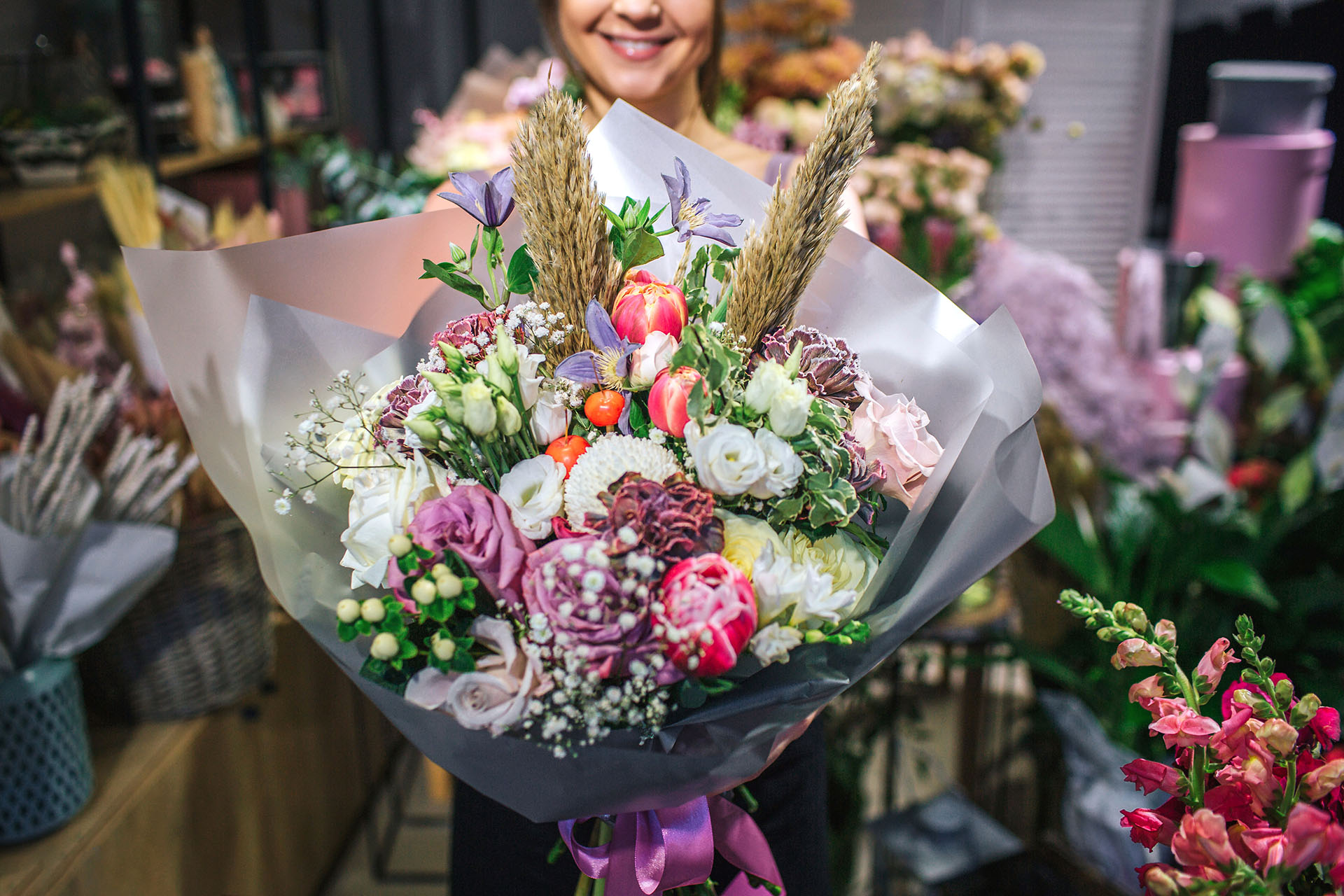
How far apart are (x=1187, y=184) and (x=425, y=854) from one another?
2.44 meters

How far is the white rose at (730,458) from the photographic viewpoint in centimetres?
56

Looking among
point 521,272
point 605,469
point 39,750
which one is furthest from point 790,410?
point 39,750

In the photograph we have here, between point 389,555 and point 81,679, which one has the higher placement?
point 389,555

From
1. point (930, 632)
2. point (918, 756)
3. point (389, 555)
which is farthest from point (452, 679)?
point (918, 756)

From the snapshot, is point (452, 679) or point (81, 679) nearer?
point (452, 679)

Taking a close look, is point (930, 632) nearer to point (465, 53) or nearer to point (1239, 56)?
point (1239, 56)

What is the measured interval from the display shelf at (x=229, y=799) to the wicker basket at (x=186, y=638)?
0.16 ft

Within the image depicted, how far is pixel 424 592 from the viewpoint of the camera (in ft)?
1.80

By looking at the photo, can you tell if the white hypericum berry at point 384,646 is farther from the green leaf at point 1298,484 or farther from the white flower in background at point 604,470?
the green leaf at point 1298,484

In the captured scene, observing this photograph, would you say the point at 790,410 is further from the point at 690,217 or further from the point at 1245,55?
the point at 1245,55

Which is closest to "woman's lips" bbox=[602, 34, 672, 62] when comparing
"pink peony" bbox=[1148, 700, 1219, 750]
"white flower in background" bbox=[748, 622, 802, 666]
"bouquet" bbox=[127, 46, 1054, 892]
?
"bouquet" bbox=[127, 46, 1054, 892]

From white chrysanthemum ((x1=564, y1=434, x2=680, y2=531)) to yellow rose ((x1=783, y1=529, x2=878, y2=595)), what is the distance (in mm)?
111

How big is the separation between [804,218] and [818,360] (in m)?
0.10

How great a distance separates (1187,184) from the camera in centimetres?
211
